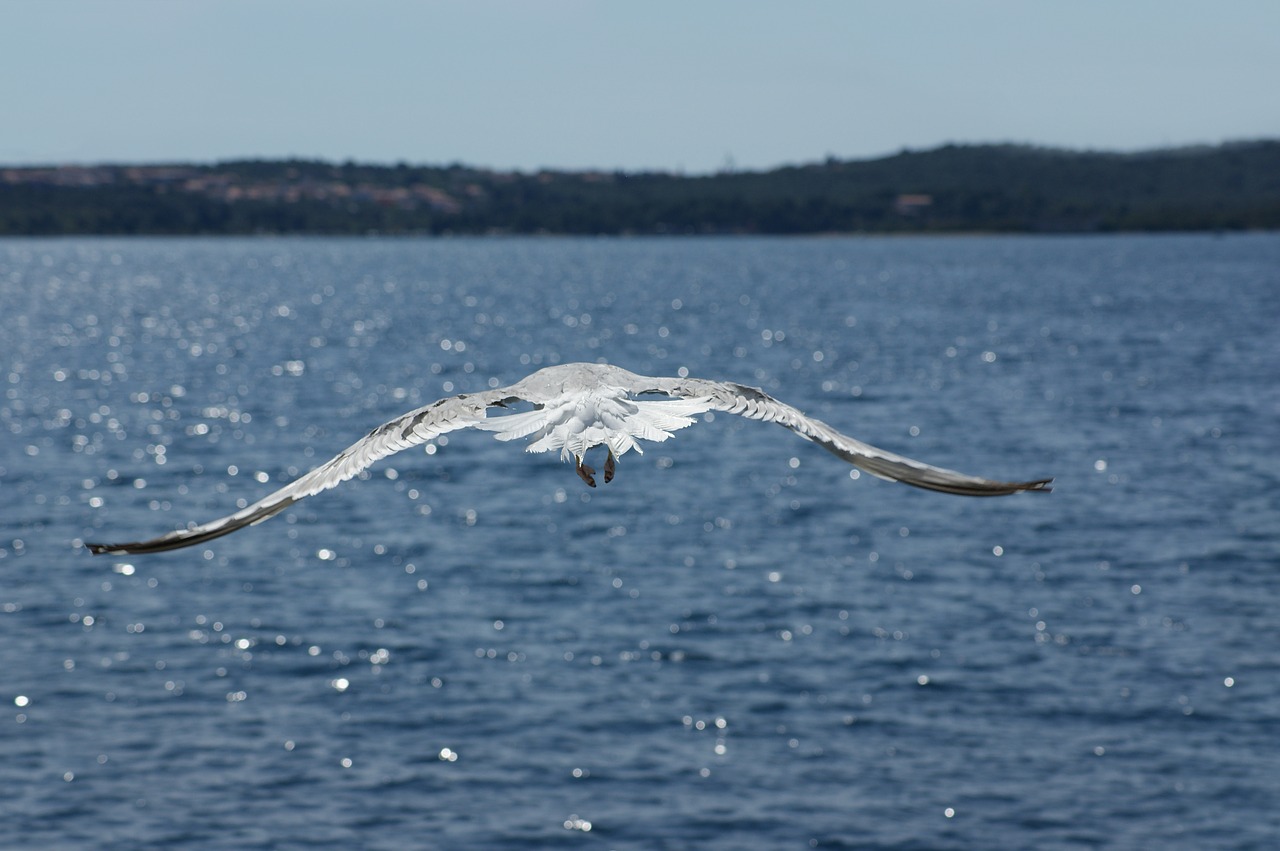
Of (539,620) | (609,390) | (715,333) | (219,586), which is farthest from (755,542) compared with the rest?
(715,333)

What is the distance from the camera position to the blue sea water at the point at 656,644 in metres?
33.1

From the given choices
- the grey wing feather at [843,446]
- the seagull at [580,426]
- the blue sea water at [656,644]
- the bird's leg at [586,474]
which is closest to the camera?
the grey wing feather at [843,446]

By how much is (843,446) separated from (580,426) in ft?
7.04

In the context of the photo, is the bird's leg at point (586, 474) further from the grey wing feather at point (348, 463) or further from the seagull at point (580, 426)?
the grey wing feather at point (348, 463)

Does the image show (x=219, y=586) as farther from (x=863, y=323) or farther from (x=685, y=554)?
(x=863, y=323)

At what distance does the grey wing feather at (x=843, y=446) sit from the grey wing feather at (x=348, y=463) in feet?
5.22

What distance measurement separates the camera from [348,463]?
34.7 feet

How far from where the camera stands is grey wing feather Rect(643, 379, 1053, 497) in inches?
381

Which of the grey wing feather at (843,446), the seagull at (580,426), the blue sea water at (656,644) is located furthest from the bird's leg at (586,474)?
the blue sea water at (656,644)

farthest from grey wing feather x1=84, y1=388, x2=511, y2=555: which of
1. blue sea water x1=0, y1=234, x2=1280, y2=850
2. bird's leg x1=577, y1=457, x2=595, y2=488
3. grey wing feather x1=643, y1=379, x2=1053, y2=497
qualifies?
blue sea water x1=0, y1=234, x2=1280, y2=850

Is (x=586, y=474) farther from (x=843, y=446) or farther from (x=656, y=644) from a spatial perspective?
(x=656, y=644)

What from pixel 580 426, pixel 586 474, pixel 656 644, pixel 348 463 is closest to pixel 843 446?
pixel 580 426

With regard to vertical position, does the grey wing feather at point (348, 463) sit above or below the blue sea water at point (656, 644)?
above

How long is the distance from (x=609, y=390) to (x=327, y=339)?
441 ft
